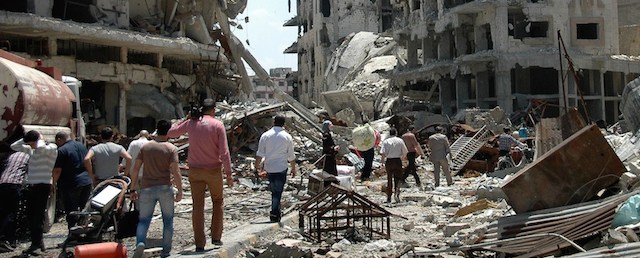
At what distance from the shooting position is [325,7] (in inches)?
2549

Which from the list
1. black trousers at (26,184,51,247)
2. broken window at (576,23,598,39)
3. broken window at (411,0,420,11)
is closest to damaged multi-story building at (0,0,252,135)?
black trousers at (26,184,51,247)

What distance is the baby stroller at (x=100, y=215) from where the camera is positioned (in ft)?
23.4

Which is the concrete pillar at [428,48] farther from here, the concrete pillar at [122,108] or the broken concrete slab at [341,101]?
the concrete pillar at [122,108]

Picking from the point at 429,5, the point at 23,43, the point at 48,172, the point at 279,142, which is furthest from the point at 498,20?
the point at 48,172

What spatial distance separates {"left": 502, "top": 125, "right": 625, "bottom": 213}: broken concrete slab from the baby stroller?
4.41 metres

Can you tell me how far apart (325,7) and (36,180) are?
58.8 m

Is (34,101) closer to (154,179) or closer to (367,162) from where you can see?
(154,179)

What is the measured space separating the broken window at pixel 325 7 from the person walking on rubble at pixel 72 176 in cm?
5712

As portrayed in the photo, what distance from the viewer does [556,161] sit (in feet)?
20.8

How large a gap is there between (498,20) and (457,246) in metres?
28.3

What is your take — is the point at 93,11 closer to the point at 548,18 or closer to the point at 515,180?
the point at 515,180

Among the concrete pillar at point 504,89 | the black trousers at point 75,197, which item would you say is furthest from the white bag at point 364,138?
the concrete pillar at point 504,89

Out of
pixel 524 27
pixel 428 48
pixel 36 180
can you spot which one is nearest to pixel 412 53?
pixel 428 48

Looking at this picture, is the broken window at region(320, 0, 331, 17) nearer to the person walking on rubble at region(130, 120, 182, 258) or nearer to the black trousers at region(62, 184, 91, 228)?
the black trousers at region(62, 184, 91, 228)
